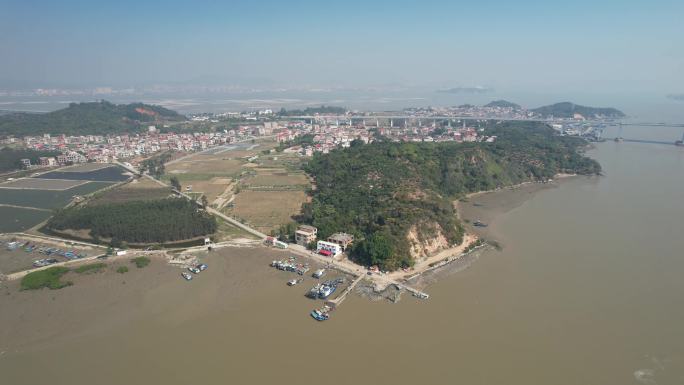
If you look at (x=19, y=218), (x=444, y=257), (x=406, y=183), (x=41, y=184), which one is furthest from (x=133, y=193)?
(x=444, y=257)

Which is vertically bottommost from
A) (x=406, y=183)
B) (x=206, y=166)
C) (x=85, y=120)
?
(x=206, y=166)

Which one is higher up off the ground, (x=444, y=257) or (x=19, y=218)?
(x=444, y=257)

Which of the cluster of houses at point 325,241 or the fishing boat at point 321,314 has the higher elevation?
the cluster of houses at point 325,241

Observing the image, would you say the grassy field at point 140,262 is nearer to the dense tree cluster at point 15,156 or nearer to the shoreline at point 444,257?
the shoreline at point 444,257

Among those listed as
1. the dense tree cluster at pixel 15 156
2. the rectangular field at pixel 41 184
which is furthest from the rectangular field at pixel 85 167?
the rectangular field at pixel 41 184

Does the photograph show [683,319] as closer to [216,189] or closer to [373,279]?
[373,279]

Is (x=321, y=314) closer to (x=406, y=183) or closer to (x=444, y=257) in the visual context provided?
(x=444, y=257)
